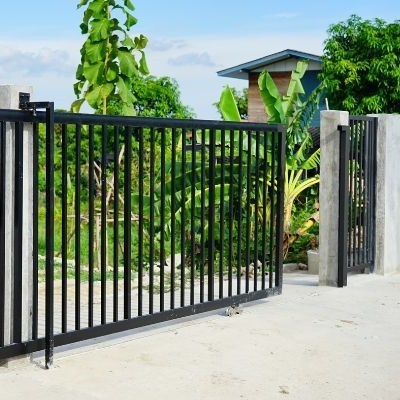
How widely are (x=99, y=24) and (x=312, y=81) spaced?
1939 centimetres

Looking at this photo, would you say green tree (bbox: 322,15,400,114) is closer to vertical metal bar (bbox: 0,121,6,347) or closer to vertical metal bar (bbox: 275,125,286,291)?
vertical metal bar (bbox: 275,125,286,291)

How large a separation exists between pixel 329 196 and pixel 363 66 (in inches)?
692

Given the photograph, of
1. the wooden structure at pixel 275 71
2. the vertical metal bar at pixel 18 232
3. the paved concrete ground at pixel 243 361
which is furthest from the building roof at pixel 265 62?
the vertical metal bar at pixel 18 232

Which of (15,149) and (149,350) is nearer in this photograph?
(15,149)

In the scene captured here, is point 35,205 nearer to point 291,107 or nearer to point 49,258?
point 49,258

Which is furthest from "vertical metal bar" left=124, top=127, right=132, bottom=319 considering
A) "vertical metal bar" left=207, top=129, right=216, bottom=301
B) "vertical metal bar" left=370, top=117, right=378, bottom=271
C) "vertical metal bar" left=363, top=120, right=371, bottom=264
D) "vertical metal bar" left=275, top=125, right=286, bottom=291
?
"vertical metal bar" left=370, top=117, right=378, bottom=271

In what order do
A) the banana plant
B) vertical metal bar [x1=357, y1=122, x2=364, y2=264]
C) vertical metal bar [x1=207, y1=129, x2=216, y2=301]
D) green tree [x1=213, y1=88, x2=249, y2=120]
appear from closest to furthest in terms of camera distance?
vertical metal bar [x1=207, y1=129, x2=216, y2=301] → vertical metal bar [x1=357, y1=122, x2=364, y2=264] → the banana plant → green tree [x1=213, y1=88, x2=249, y2=120]

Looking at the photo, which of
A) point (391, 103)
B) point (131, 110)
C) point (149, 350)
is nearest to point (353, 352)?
point (149, 350)

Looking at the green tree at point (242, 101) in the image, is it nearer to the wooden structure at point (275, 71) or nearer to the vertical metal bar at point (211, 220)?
the wooden structure at point (275, 71)

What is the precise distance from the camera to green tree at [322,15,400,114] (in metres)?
24.7

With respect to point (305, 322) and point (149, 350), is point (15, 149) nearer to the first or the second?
point (149, 350)

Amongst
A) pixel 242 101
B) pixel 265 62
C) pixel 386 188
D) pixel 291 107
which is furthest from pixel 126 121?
pixel 242 101

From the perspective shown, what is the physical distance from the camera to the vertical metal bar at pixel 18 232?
16.7ft

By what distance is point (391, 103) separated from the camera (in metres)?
25.1
